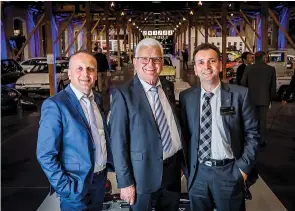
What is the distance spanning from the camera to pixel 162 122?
2422mm

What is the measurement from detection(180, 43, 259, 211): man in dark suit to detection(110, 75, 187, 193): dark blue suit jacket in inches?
12.7

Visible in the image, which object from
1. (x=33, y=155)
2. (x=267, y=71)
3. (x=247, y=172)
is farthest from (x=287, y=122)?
(x=247, y=172)

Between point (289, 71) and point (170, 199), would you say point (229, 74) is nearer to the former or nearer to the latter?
point (289, 71)

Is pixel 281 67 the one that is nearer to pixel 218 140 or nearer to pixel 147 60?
pixel 218 140

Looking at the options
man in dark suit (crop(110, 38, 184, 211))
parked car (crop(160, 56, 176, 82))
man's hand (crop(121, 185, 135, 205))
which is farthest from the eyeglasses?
parked car (crop(160, 56, 176, 82))

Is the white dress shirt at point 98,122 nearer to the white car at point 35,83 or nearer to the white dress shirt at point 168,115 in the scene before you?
the white dress shirt at point 168,115

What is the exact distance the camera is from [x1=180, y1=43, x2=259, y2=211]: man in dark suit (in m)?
2.50

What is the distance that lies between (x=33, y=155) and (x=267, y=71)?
4240mm

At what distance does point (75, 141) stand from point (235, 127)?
1058mm

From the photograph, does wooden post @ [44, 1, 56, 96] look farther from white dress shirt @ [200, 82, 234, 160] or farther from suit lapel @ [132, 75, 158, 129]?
white dress shirt @ [200, 82, 234, 160]

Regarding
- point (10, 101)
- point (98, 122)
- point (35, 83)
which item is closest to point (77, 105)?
point (98, 122)

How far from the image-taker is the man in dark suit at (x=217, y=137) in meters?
2.50

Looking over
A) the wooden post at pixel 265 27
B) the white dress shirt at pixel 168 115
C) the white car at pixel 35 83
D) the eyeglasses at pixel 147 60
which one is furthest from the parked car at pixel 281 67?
the eyeglasses at pixel 147 60

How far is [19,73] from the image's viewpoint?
16.4m
